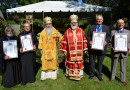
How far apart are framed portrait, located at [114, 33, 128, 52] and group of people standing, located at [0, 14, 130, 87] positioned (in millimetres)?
139

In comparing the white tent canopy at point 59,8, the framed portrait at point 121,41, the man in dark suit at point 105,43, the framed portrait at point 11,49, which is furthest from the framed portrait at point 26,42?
the white tent canopy at point 59,8

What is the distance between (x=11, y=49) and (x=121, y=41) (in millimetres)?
3479

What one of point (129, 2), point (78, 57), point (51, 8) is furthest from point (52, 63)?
point (129, 2)

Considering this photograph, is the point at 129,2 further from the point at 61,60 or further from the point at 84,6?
the point at 61,60

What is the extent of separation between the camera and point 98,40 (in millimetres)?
8102

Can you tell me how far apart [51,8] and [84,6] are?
282 cm

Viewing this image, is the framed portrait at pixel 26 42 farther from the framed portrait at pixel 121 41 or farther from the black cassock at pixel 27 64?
the framed portrait at pixel 121 41

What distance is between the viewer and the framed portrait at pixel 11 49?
8.05 m

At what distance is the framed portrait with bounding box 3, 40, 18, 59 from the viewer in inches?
317

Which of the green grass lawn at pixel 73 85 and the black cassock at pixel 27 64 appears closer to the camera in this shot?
the green grass lawn at pixel 73 85

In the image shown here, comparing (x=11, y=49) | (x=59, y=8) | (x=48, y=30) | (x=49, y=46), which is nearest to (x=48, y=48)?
(x=49, y=46)

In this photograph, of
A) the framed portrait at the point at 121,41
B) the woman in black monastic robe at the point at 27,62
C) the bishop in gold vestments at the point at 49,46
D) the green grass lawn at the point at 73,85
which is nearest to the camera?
the framed portrait at the point at 121,41

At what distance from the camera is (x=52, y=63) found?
28.5 feet

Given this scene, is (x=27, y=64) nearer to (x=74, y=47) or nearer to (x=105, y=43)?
(x=74, y=47)
